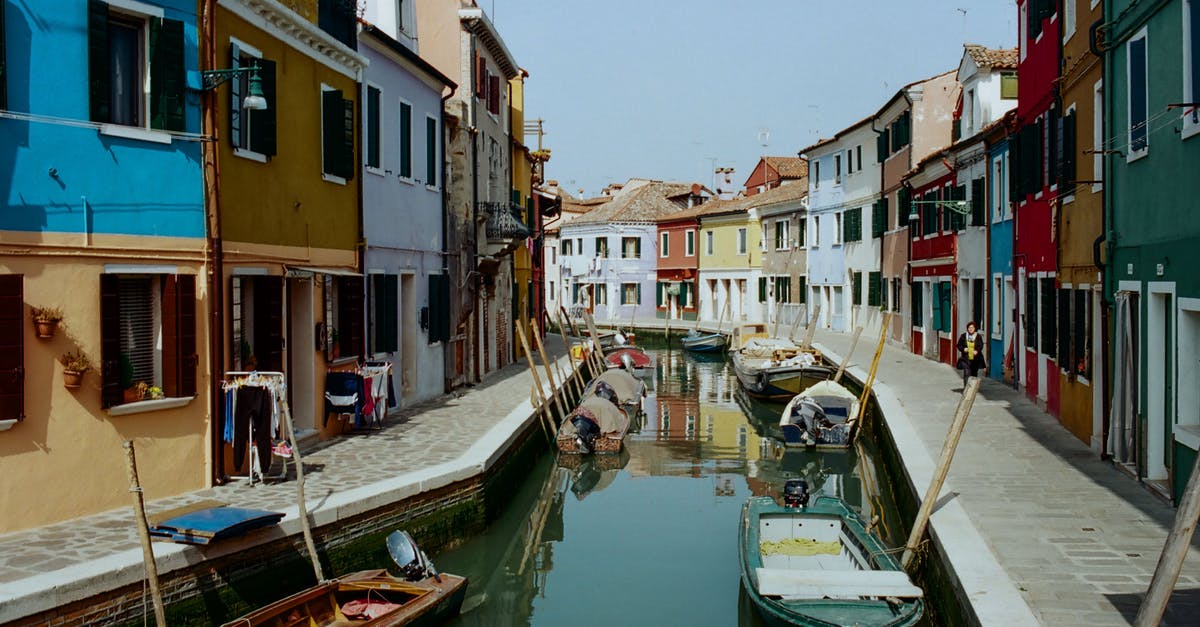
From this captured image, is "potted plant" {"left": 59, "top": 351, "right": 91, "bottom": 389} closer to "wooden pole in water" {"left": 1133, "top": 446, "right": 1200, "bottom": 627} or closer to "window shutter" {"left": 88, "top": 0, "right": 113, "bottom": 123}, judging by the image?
"window shutter" {"left": 88, "top": 0, "right": 113, "bottom": 123}

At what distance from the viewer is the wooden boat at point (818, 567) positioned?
9.47 meters

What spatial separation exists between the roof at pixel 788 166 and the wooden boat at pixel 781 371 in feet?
89.8

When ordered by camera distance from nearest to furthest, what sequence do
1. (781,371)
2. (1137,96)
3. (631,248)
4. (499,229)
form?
(1137,96) < (499,229) < (781,371) < (631,248)

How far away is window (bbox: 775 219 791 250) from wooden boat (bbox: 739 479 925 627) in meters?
37.9

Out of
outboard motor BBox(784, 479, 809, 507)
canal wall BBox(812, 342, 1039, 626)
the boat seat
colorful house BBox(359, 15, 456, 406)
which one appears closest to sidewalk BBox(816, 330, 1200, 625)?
canal wall BBox(812, 342, 1039, 626)

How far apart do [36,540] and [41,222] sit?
301 centimetres

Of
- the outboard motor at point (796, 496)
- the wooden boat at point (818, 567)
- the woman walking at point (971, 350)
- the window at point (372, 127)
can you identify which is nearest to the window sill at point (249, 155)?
the window at point (372, 127)

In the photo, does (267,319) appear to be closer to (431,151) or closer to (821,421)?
(431,151)

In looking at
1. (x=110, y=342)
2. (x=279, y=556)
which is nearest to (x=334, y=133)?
(x=110, y=342)

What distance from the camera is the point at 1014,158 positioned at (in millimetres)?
20766

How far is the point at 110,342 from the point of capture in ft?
36.3

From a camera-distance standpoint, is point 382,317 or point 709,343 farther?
point 709,343

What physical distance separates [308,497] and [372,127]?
8.25 m

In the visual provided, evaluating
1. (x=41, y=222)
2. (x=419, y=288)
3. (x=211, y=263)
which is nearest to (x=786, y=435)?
(x=419, y=288)
